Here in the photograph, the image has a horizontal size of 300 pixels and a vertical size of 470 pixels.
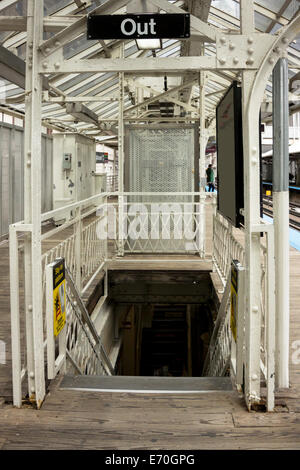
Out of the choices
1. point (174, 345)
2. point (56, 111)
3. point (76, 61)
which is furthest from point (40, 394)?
point (56, 111)

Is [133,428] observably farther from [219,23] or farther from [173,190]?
[219,23]

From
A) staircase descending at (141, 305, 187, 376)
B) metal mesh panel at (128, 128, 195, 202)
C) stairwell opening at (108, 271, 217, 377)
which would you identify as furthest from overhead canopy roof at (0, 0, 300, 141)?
staircase descending at (141, 305, 187, 376)

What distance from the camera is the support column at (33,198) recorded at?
2.74m

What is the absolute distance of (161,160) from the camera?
754 cm

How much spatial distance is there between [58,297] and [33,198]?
739mm

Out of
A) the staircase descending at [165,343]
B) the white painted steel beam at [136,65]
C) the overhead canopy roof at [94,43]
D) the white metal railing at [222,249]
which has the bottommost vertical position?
the staircase descending at [165,343]

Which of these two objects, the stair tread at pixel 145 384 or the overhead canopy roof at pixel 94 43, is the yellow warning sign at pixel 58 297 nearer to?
the stair tread at pixel 145 384

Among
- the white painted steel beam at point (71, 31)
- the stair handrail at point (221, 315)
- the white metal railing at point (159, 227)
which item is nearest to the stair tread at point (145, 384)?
the stair handrail at point (221, 315)

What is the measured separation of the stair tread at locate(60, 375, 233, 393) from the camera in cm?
299

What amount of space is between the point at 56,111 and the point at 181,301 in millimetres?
7341

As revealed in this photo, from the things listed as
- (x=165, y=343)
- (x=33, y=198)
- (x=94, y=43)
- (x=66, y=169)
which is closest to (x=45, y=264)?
(x=33, y=198)

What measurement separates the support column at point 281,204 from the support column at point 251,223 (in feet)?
1.21

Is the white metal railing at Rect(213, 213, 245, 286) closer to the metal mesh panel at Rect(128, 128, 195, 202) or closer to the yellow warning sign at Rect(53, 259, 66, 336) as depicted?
the metal mesh panel at Rect(128, 128, 195, 202)

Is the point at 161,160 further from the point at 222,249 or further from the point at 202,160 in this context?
the point at 222,249
